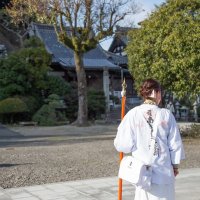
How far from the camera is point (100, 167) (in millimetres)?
9617

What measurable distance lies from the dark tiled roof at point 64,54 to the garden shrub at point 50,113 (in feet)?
19.6

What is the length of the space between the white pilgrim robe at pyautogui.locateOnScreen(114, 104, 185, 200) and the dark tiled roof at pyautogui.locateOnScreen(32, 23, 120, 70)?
27769 millimetres

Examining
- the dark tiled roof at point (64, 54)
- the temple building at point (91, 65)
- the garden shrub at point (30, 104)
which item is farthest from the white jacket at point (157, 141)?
the dark tiled roof at point (64, 54)

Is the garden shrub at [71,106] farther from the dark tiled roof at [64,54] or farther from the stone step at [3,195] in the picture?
the stone step at [3,195]

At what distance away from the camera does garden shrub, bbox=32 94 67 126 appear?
24.6m

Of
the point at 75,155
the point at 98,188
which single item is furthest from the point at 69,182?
the point at 75,155

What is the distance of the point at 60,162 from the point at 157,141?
677 cm

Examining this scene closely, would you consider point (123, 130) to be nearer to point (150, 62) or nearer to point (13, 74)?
point (150, 62)

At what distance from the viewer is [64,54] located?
34.3 m

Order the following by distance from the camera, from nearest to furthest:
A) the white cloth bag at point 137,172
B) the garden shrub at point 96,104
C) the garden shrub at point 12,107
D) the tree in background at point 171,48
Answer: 1. the white cloth bag at point 137,172
2. the tree in background at point 171,48
3. the garden shrub at point 12,107
4. the garden shrub at point 96,104

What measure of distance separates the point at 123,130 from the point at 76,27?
18916 mm

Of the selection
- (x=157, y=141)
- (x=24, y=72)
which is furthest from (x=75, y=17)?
(x=157, y=141)

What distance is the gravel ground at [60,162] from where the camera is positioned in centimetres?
843

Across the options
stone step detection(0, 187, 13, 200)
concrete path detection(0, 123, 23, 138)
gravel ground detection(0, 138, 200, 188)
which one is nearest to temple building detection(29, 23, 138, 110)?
concrete path detection(0, 123, 23, 138)
